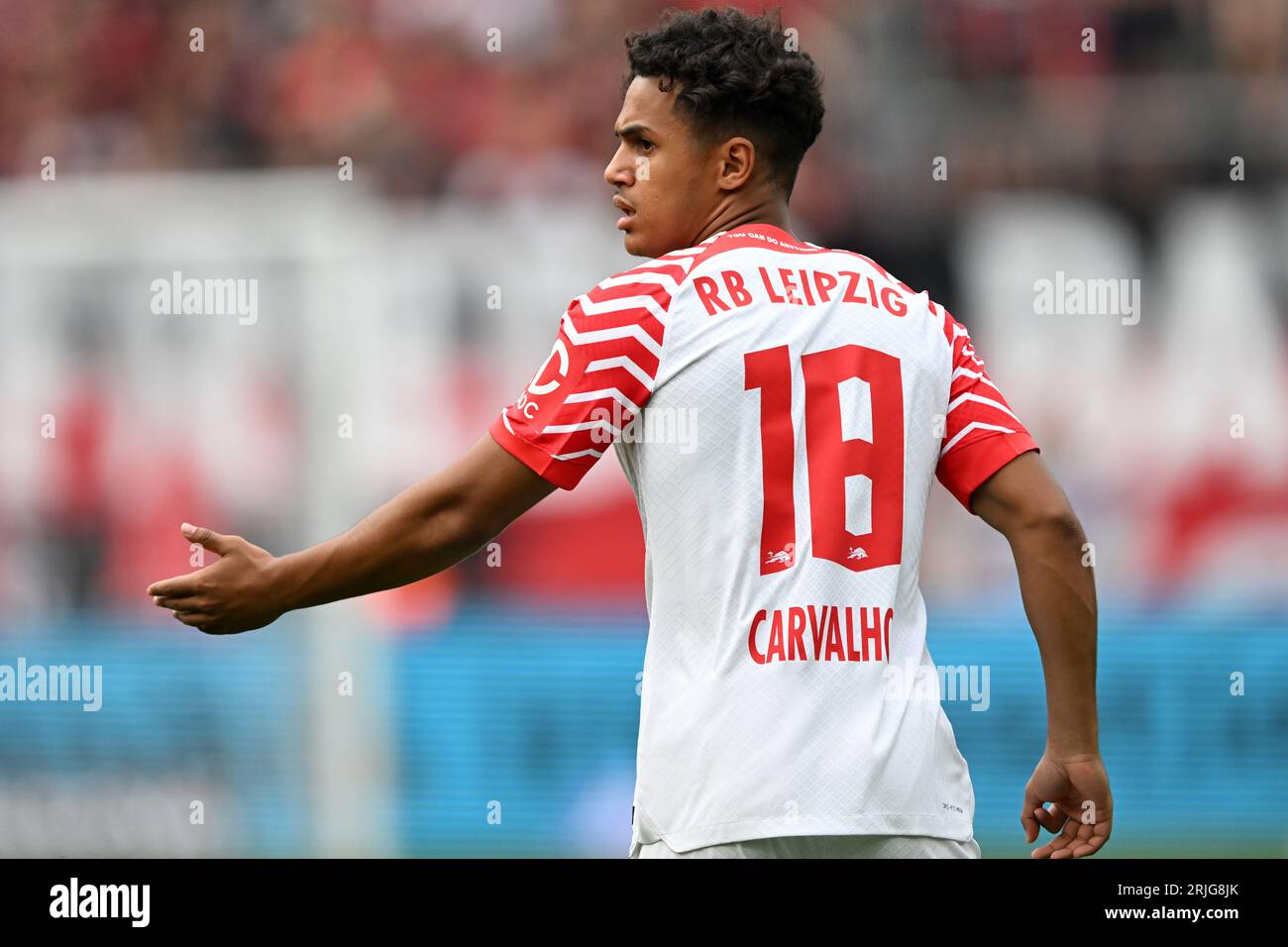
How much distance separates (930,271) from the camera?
7.07m

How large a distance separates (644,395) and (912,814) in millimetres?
730

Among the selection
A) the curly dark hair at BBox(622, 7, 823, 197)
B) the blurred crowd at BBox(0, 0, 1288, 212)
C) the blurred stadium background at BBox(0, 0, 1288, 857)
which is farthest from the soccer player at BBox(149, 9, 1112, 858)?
the blurred crowd at BBox(0, 0, 1288, 212)

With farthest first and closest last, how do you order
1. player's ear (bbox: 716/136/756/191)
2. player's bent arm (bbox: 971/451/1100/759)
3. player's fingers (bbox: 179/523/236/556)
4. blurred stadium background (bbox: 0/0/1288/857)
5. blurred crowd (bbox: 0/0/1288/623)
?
blurred crowd (bbox: 0/0/1288/623), blurred stadium background (bbox: 0/0/1288/857), player's ear (bbox: 716/136/756/191), player's bent arm (bbox: 971/451/1100/759), player's fingers (bbox: 179/523/236/556)

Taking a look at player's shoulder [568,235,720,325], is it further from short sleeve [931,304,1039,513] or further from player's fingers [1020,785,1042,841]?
player's fingers [1020,785,1042,841]

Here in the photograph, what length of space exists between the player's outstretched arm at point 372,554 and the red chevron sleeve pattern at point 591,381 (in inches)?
1.6

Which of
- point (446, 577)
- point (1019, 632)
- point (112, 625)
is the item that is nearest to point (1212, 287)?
point (1019, 632)

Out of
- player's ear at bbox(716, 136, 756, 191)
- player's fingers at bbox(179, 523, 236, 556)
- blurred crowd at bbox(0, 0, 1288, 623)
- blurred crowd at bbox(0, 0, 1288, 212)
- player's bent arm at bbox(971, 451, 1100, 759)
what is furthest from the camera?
blurred crowd at bbox(0, 0, 1288, 212)

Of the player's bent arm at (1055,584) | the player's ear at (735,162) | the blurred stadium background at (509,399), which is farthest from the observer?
the blurred stadium background at (509,399)

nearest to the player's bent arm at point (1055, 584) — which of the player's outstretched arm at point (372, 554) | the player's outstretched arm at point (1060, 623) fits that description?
the player's outstretched arm at point (1060, 623)

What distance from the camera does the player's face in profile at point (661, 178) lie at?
2.60 meters

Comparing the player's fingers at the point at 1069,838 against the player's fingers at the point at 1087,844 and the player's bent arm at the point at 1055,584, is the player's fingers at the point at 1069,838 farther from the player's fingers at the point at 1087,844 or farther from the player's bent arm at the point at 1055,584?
the player's bent arm at the point at 1055,584

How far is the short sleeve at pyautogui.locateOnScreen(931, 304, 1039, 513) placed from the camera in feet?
8.32

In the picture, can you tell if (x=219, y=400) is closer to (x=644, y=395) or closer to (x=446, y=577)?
(x=446, y=577)

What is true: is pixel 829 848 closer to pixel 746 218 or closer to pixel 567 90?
pixel 746 218
